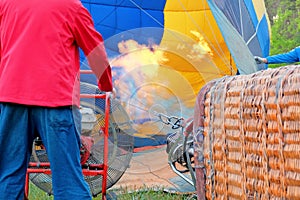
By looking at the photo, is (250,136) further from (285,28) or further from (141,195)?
(285,28)

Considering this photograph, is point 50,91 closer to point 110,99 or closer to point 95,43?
point 95,43

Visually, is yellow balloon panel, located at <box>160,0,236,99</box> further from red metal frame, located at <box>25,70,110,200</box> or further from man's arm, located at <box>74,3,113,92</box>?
man's arm, located at <box>74,3,113,92</box>

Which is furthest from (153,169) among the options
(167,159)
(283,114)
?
(283,114)

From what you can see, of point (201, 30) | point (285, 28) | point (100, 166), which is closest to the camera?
point (100, 166)

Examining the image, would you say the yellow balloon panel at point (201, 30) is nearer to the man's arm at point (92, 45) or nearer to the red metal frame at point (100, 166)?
the red metal frame at point (100, 166)

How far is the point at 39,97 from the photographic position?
1.70 metres

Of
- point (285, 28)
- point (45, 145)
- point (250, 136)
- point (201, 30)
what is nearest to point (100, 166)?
point (45, 145)

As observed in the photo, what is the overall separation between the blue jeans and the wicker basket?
0.53 metres

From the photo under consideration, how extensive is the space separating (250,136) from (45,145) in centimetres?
84

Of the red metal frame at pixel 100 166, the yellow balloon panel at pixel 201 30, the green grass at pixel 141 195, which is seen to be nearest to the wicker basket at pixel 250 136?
the red metal frame at pixel 100 166

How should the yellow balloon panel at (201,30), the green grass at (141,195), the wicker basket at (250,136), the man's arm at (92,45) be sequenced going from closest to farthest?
the wicker basket at (250,136), the man's arm at (92,45), the green grass at (141,195), the yellow balloon panel at (201,30)

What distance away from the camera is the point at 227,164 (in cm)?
121

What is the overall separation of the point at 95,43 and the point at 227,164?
822 millimetres

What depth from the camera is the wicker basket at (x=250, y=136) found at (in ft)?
3.25
